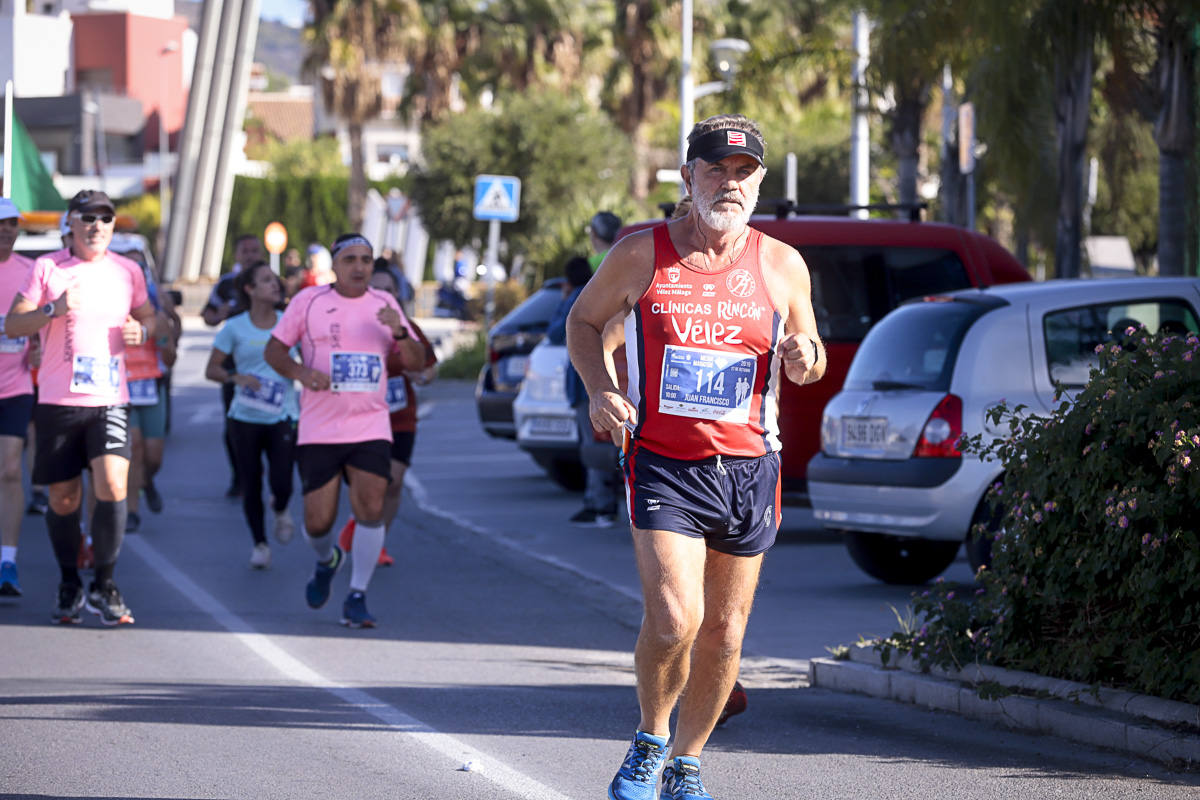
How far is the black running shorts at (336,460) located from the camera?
948 centimetres

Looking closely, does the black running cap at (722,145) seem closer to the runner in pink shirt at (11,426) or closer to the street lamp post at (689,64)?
the runner in pink shirt at (11,426)

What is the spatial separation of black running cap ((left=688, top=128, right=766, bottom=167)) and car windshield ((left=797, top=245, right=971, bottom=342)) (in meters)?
6.88

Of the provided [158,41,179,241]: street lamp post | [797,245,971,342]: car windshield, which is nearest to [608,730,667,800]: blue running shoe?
[797,245,971,342]: car windshield

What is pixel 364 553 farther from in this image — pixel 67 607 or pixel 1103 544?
pixel 1103 544

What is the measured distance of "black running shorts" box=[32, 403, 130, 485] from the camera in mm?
9180

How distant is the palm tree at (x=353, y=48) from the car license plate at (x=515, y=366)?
114ft

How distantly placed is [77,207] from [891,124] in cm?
1576

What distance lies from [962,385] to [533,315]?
7.97 metres

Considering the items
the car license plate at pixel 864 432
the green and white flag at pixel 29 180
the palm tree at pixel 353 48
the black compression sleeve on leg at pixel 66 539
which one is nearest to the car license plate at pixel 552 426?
the car license plate at pixel 864 432

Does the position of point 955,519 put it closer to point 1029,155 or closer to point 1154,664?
A: point 1154,664

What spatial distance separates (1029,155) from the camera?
55.7 ft

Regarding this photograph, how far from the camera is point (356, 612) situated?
9539mm

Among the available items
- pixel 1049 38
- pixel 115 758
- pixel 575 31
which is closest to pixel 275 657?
pixel 115 758

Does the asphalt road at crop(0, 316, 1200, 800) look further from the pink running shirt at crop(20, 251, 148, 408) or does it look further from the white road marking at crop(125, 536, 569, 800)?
the pink running shirt at crop(20, 251, 148, 408)
